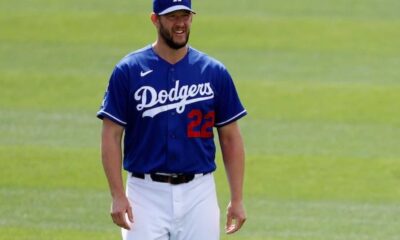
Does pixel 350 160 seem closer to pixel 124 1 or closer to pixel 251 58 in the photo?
pixel 251 58

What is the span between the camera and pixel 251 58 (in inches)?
590

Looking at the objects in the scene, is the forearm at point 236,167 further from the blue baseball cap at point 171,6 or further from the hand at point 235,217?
the blue baseball cap at point 171,6

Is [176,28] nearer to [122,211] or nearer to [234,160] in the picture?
[234,160]

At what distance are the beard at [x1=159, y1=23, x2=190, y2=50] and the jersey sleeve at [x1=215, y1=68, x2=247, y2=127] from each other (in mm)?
282

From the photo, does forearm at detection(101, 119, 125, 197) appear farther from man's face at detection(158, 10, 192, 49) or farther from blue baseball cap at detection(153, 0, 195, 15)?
blue baseball cap at detection(153, 0, 195, 15)

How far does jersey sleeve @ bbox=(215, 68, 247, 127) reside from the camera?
6473 millimetres

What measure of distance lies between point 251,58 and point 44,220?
5689mm

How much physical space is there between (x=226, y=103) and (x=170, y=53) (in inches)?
15.5

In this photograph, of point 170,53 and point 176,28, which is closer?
point 176,28

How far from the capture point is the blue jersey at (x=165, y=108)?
251 inches

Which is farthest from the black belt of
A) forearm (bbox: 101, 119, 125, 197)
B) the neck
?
the neck

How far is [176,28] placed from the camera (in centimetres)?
632

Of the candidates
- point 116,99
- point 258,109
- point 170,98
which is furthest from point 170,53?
point 258,109

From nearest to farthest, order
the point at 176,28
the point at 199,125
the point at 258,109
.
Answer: the point at 176,28 < the point at 199,125 < the point at 258,109
